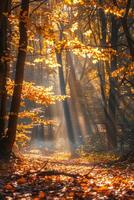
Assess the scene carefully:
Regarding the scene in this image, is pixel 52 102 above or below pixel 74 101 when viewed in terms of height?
below

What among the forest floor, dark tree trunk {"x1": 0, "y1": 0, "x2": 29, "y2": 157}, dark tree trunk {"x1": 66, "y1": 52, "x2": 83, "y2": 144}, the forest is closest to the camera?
the forest floor

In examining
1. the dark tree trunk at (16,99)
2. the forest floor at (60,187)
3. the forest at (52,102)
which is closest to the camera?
→ the forest floor at (60,187)

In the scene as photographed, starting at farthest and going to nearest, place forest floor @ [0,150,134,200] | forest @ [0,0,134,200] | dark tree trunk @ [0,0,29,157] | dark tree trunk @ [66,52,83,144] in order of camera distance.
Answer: dark tree trunk @ [66,52,83,144] < dark tree trunk @ [0,0,29,157] < forest @ [0,0,134,200] < forest floor @ [0,150,134,200]

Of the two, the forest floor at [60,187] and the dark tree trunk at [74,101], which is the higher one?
the dark tree trunk at [74,101]

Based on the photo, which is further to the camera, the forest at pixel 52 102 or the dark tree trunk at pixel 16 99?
the dark tree trunk at pixel 16 99

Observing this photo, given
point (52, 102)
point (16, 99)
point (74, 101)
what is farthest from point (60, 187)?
point (74, 101)

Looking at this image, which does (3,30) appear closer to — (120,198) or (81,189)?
(81,189)

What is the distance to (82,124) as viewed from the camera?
126 ft

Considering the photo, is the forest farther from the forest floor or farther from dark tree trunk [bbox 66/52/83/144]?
dark tree trunk [bbox 66/52/83/144]

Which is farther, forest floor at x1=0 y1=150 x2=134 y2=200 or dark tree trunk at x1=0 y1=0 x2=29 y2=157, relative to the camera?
dark tree trunk at x1=0 y1=0 x2=29 y2=157

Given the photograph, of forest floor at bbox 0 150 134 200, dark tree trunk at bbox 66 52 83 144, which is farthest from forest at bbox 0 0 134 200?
dark tree trunk at bbox 66 52 83 144

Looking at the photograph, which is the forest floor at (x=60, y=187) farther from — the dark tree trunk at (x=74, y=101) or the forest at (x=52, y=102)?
the dark tree trunk at (x=74, y=101)

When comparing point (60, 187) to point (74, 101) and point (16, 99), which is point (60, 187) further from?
point (74, 101)

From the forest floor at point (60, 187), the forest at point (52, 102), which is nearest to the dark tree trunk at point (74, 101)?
the forest at point (52, 102)
